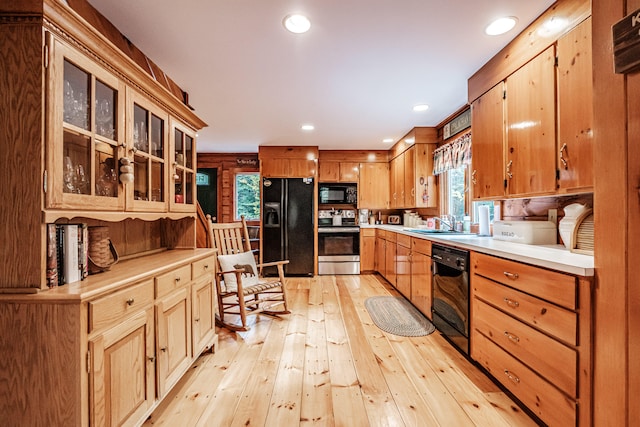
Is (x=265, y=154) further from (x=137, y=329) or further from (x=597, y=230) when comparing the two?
(x=597, y=230)

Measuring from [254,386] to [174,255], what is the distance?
3.47 feet

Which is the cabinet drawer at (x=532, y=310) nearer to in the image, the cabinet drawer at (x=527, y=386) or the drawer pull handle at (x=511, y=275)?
the drawer pull handle at (x=511, y=275)

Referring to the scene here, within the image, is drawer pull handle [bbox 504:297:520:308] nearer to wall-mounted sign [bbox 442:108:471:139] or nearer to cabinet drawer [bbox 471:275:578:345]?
cabinet drawer [bbox 471:275:578:345]

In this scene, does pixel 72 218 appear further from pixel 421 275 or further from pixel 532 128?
pixel 421 275

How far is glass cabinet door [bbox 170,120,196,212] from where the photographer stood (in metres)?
2.05

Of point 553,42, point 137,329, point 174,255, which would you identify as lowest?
point 137,329

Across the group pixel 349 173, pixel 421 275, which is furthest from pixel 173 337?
pixel 349 173

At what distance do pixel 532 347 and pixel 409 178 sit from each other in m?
3.23

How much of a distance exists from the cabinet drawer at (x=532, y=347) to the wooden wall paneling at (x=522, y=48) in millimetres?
1700

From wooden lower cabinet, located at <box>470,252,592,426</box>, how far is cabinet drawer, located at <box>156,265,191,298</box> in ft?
6.61

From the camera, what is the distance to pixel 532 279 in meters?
1.46

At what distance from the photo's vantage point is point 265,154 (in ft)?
16.5

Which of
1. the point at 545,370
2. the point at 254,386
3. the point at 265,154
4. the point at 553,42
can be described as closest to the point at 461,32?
the point at 553,42

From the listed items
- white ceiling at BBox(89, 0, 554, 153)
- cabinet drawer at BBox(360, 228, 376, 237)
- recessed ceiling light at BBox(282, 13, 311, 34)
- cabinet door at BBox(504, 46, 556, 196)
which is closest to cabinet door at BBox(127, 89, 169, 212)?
white ceiling at BBox(89, 0, 554, 153)
